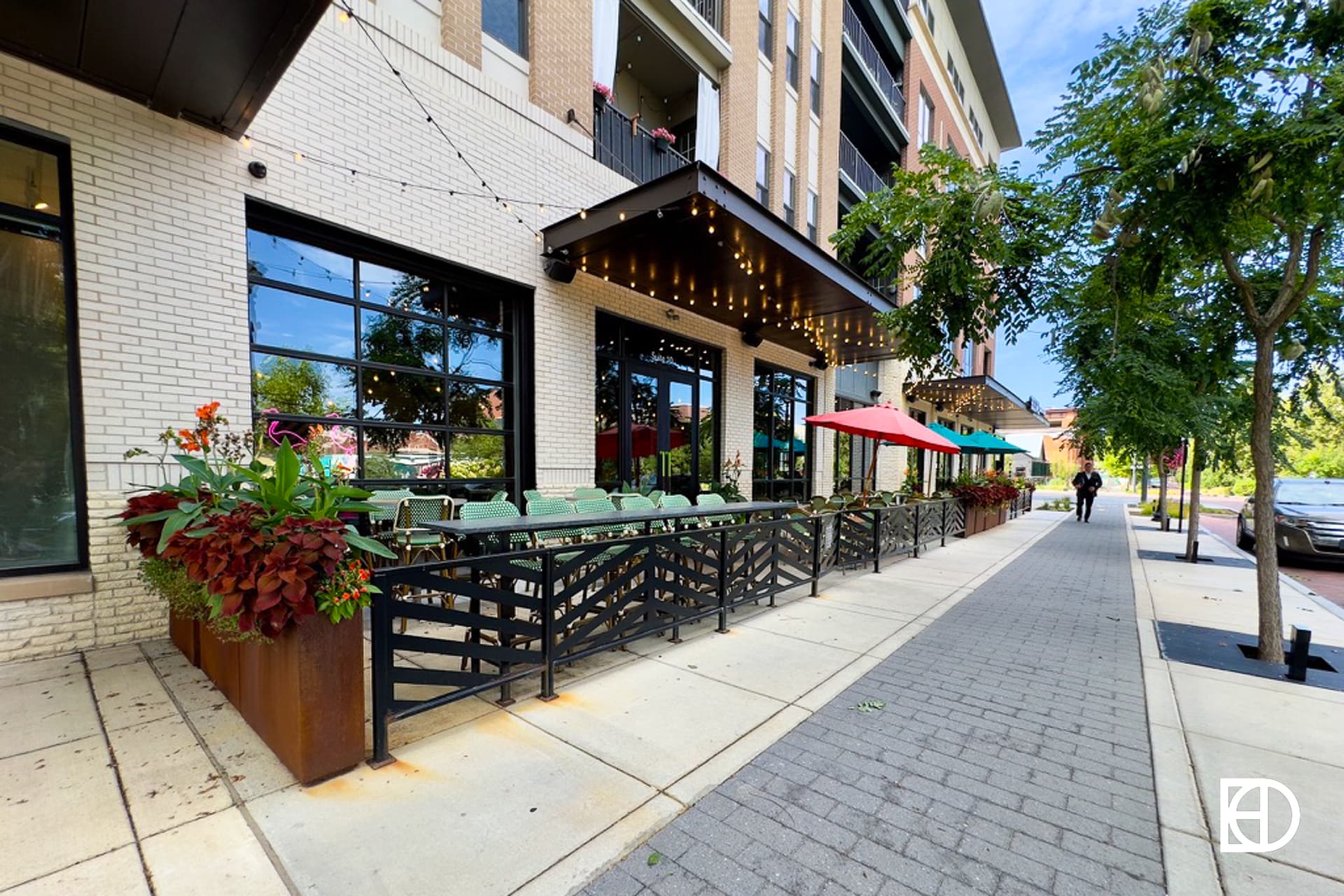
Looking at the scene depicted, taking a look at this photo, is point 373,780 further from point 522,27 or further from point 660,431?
point 522,27

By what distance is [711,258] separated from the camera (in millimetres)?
7262

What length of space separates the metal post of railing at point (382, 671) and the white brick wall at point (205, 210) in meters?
3.11

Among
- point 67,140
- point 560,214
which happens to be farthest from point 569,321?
point 67,140

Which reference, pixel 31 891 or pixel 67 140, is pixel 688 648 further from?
pixel 67 140

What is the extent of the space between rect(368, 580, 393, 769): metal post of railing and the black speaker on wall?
18.4ft

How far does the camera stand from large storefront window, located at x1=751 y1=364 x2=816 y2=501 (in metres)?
12.3

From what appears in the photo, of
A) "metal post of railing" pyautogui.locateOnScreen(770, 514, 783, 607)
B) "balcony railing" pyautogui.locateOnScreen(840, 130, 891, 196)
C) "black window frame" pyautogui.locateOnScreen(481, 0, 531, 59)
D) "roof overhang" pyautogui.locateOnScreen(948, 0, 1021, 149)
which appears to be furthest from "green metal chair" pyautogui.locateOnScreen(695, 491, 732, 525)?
"roof overhang" pyautogui.locateOnScreen(948, 0, 1021, 149)

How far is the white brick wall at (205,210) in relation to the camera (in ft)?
13.3

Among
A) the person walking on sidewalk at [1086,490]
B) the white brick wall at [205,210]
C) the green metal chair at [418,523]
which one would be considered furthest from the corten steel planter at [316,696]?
the person walking on sidewalk at [1086,490]

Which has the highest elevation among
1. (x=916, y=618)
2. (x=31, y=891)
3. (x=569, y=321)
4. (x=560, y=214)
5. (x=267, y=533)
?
(x=560, y=214)

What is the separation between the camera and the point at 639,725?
3156 mm

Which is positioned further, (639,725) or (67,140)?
(67,140)

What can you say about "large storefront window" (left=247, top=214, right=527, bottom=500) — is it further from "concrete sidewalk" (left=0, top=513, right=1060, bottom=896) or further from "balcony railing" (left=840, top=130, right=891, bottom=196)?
"balcony railing" (left=840, top=130, right=891, bottom=196)

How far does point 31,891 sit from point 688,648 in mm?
3510
